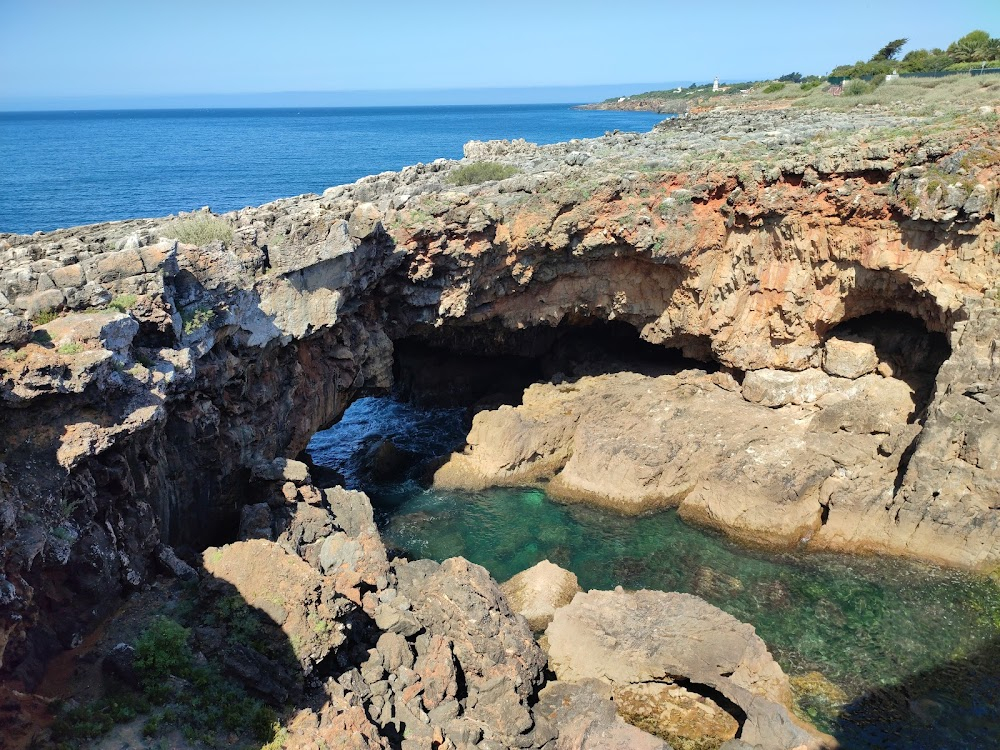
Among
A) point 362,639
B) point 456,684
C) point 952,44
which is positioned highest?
point 952,44

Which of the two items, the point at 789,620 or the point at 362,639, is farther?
the point at 789,620

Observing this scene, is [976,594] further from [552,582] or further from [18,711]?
[18,711]

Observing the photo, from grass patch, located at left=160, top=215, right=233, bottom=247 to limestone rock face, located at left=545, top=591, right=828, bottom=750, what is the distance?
40.8 feet

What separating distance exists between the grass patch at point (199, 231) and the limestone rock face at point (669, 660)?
40.8 feet

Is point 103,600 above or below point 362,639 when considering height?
above

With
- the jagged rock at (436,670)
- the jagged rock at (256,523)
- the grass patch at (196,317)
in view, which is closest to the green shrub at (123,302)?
the grass patch at (196,317)

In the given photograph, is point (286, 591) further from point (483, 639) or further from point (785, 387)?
point (785, 387)

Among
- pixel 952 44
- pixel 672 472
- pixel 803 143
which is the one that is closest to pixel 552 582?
pixel 672 472

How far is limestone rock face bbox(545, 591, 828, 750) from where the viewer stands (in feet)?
50.7

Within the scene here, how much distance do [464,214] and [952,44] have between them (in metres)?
47.9

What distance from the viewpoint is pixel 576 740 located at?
13.9 m

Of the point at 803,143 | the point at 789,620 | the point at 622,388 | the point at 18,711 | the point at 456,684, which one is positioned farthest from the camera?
the point at 622,388

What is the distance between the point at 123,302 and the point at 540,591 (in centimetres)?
1189

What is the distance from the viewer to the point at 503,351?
99.0 ft
